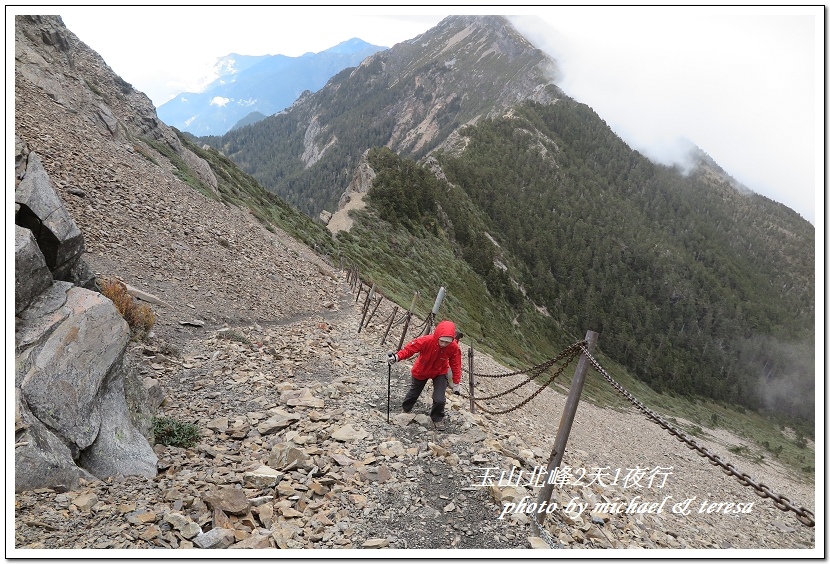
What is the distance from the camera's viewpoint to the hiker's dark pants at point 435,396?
7.89m

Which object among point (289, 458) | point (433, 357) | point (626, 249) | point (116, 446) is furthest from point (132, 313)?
point (626, 249)

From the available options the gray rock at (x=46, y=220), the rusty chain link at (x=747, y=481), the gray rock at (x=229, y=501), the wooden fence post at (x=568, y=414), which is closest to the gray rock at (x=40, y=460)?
the gray rock at (x=229, y=501)

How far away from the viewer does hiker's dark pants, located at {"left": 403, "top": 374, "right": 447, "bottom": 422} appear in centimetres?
789

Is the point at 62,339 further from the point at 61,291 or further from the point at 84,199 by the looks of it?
the point at 84,199

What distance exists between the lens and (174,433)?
21.4 ft

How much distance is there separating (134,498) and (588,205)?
439 ft

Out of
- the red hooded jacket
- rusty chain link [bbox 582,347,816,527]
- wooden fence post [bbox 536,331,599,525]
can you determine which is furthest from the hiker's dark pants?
rusty chain link [bbox 582,347,816,527]

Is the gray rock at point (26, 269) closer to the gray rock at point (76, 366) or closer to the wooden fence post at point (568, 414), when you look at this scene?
the gray rock at point (76, 366)

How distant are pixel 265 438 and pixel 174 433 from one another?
1329 mm

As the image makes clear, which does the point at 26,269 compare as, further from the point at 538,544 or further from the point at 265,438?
the point at 538,544

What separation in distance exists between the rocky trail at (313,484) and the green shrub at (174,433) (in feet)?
0.62

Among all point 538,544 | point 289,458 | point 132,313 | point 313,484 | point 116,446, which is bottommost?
point 116,446

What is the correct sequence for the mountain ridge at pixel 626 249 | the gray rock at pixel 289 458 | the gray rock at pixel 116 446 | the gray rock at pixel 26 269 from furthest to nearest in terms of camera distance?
the mountain ridge at pixel 626 249
the gray rock at pixel 289 458
the gray rock at pixel 26 269
the gray rock at pixel 116 446

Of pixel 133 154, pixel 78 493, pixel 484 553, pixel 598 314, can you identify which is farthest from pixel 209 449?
pixel 598 314
